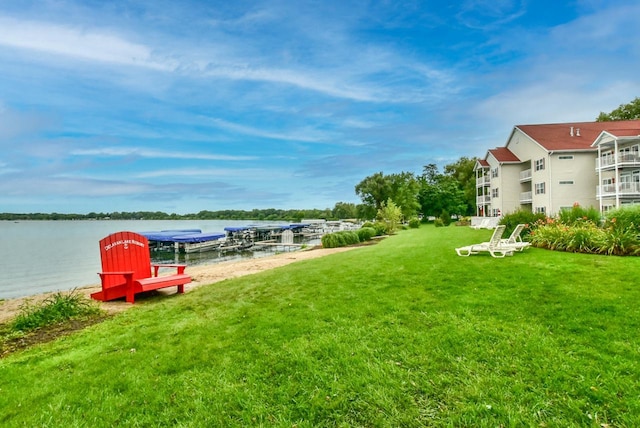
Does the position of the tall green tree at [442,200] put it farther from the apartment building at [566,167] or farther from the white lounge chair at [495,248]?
the white lounge chair at [495,248]

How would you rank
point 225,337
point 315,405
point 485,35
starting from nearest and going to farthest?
point 315,405 < point 225,337 < point 485,35

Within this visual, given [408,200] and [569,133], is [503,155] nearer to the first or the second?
[569,133]

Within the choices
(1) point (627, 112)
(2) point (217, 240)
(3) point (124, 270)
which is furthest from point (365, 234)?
(1) point (627, 112)

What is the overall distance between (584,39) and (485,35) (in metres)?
5.46

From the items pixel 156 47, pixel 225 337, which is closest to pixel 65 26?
pixel 156 47

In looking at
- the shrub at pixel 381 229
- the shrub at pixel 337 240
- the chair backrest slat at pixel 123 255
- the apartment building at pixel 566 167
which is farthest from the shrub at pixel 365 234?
the chair backrest slat at pixel 123 255

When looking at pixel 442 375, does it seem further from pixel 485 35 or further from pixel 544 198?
pixel 544 198

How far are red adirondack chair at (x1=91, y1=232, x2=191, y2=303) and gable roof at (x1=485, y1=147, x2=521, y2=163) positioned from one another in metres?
35.6

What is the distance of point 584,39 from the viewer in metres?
16.0

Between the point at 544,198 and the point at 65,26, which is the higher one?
the point at 65,26

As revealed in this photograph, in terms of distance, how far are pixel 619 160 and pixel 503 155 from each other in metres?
11.0

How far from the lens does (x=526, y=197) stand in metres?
33.0

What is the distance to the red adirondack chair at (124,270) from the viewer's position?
7.61 metres

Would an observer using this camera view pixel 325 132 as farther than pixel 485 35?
Yes
